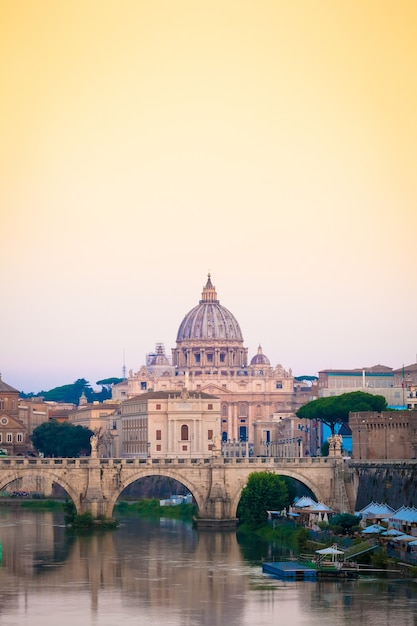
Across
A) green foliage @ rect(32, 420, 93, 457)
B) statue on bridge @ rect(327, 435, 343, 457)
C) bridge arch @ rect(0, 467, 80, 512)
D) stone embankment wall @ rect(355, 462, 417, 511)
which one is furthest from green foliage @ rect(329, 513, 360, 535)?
green foliage @ rect(32, 420, 93, 457)

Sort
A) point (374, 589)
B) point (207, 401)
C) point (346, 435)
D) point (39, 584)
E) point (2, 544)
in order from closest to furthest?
point (374, 589), point (39, 584), point (2, 544), point (346, 435), point (207, 401)

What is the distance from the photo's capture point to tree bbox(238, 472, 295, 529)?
113 metres

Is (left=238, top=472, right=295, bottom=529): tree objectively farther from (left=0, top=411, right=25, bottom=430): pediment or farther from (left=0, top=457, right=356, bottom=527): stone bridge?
(left=0, top=411, right=25, bottom=430): pediment

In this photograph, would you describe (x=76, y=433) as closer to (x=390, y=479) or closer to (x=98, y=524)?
(x=98, y=524)

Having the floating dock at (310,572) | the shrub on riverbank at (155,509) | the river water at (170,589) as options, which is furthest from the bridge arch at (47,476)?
the floating dock at (310,572)

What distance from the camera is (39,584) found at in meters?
87.4

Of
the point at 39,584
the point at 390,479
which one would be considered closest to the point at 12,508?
the point at 390,479

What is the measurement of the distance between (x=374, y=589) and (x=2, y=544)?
31943mm

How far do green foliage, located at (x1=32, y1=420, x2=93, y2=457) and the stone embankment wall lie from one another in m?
70.9

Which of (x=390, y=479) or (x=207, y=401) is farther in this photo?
(x=207, y=401)

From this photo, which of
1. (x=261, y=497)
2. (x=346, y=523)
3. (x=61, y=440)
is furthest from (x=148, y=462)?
(x=61, y=440)

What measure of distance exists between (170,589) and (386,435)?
34.7m

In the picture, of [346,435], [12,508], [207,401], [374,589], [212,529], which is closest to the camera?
[374,589]

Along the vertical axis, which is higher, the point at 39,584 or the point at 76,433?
the point at 76,433
